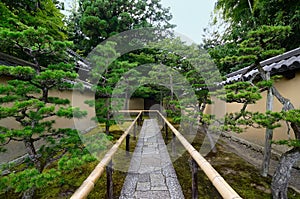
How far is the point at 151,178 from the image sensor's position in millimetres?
2877

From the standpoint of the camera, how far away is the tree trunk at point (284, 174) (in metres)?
2.25

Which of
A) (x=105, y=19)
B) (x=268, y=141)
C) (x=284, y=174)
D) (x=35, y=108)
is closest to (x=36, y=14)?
(x=35, y=108)

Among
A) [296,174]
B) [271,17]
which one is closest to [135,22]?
[271,17]

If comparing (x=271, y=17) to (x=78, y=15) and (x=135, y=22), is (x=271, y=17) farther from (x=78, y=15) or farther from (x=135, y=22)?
(x=78, y=15)

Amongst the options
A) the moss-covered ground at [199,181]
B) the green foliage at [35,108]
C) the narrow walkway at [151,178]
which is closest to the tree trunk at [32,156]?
the green foliage at [35,108]

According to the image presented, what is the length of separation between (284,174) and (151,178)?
1915 mm

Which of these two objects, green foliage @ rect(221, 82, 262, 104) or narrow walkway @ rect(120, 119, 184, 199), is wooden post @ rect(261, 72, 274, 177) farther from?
narrow walkway @ rect(120, 119, 184, 199)

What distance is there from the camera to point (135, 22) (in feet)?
41.8

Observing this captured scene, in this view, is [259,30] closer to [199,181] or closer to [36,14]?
[199,181]

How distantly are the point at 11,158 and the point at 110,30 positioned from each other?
9.73 metres

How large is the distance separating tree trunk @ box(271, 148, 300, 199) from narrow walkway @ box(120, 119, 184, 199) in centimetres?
130

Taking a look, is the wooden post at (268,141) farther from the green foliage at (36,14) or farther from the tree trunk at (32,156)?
the green foliage at (36,14)

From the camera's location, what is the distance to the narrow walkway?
2.41 meters

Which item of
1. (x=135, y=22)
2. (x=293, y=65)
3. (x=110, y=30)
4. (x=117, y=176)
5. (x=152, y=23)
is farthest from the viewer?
(x=152, y=23)
